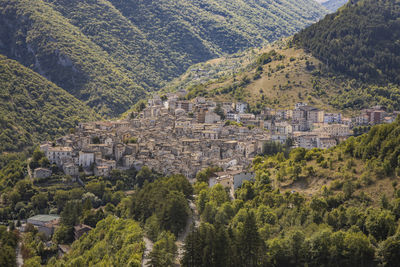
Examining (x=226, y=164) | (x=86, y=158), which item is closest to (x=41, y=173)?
(x=86, y=158)

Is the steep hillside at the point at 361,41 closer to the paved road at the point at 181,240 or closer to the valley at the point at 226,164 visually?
the valley at the point at 226,164

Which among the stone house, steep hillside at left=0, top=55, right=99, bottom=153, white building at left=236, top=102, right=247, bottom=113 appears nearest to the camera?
the stone house

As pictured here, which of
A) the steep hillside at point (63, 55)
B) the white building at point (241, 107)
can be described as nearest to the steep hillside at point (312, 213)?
the white building at point (241, 107)

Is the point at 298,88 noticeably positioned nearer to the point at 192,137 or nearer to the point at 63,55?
the point at 192,137

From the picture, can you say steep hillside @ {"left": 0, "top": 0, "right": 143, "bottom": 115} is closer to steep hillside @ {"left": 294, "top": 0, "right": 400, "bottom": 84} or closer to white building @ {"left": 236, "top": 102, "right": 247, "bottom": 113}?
white building @ {"left": 236, "top": 102, "right": 247, "bottom": 113}

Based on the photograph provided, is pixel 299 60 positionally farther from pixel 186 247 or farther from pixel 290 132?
pixel 186 247

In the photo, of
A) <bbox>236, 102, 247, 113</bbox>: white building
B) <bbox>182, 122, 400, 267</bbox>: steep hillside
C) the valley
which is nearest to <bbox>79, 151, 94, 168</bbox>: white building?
the valley
